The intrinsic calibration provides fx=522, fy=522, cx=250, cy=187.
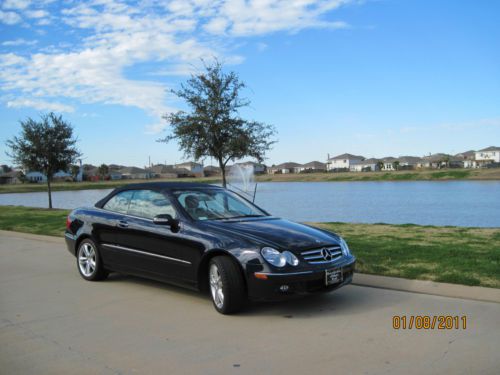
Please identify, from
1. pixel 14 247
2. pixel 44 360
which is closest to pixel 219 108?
pixel 14 247

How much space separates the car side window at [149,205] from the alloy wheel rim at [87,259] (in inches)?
41.4

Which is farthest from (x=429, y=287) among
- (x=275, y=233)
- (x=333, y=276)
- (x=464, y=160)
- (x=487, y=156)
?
(x=464, y=160)

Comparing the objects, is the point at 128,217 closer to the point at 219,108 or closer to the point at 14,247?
the point at 14,247

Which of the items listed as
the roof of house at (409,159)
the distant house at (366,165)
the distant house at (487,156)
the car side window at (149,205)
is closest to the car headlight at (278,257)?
the car side window at (149,205)

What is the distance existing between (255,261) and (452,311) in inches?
83.7

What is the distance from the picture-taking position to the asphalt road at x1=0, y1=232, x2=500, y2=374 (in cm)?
414

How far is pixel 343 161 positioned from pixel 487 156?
37.0m

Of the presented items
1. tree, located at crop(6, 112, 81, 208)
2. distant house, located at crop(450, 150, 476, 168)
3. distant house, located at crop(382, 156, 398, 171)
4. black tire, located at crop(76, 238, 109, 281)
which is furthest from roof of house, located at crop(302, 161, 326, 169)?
black tire, located at crop(76, 238, 109, 281)

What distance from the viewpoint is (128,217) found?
700cm

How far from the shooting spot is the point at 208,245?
5781 millimetres

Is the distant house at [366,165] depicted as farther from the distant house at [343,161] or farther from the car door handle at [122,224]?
the car door handle at [122,224]

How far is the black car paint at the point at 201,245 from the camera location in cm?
537

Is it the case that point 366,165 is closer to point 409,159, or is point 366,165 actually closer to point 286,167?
point 409,159

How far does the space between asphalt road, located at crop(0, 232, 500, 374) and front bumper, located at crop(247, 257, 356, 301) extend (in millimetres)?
267
